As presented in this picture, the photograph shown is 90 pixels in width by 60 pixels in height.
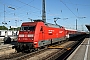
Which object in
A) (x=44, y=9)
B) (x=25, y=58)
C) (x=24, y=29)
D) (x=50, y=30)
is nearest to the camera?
(x=25, y=58)

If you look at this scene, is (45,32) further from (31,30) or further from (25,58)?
(25,58)

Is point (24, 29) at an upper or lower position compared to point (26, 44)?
upper

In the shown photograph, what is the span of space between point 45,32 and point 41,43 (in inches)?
84.1

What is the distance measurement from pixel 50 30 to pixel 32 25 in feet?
17.0

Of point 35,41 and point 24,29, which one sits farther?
point 24,29

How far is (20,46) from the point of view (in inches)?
704

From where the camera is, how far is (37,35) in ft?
59.7

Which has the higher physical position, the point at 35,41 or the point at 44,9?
the point at 44,9

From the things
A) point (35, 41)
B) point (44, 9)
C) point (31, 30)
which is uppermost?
point (44, 9)

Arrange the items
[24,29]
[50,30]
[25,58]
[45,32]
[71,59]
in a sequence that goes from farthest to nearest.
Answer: [50,30] < [45,32] < [24,29] < [25,58] < [71,59]

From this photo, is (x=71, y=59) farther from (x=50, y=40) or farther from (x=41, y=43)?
(x=50, y=40)

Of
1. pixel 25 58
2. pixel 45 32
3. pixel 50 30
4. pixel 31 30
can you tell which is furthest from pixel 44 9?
pixel 25 58

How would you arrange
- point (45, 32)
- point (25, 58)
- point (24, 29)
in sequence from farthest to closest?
point (45, 32) → point (24, 29) → point (25, 58)

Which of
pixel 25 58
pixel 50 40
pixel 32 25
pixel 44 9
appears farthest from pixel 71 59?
pixel 44 9
